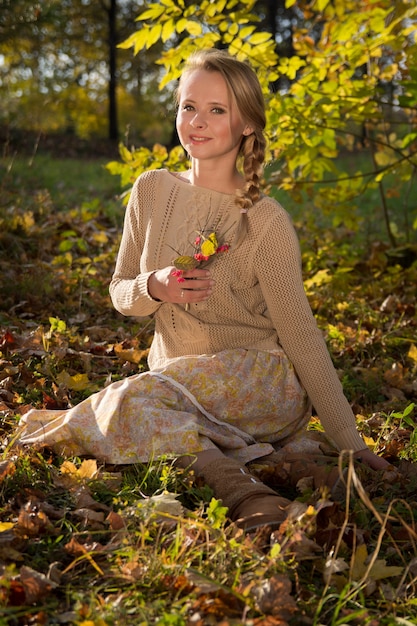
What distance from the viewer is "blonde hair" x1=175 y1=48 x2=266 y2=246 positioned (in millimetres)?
2768

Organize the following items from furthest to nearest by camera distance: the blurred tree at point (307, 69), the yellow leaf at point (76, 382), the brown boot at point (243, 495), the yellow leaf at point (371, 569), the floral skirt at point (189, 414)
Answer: the blurred tree at point (307, 69)
the yellow leaf at point (76, 382)
the floral skirt at point (189, 414)
the brown boot at point (243, 495)
the yellow leaf at point (371, 569)

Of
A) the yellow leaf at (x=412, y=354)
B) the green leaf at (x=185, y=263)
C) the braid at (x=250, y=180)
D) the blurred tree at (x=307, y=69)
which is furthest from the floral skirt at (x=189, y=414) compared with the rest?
the blurred tree at (x=307, y=69)

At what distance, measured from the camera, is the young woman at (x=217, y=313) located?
101 inches

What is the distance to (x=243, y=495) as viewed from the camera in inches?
85.7

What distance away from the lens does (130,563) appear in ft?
5.99

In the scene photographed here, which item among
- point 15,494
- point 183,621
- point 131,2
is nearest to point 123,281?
point 15,494

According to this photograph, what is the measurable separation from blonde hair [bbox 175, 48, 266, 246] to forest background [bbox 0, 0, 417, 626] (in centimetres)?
65

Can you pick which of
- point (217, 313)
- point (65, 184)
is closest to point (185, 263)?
point (217, 313)

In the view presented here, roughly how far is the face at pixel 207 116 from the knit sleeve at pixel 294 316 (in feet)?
1.17

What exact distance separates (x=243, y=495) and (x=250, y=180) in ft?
4.01

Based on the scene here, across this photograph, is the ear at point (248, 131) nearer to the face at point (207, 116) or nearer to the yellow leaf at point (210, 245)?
the face at point (207, 116)

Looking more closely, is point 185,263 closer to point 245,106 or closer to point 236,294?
point 236,294

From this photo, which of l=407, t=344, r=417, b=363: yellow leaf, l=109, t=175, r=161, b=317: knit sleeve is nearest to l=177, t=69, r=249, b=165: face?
l=109, t=175, r=161, b=317: knit sleeve

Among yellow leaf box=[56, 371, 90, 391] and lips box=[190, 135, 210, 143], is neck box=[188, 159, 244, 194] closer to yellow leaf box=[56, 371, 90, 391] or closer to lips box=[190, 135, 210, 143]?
lips box=[190, 135, 210, 143]
